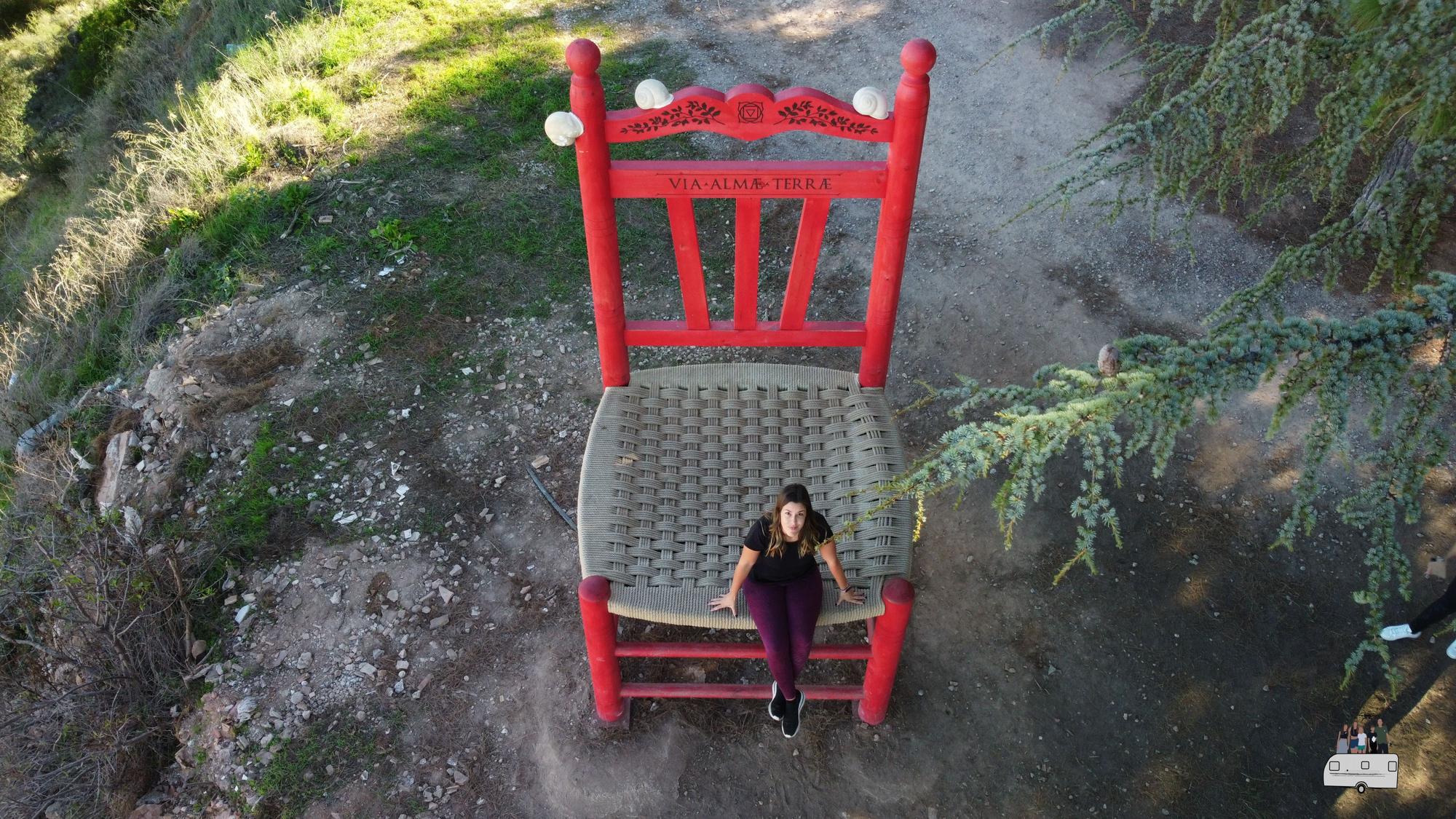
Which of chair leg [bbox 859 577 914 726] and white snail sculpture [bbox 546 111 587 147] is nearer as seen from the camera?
white snail sculpture [bbox 546 111 587 147]

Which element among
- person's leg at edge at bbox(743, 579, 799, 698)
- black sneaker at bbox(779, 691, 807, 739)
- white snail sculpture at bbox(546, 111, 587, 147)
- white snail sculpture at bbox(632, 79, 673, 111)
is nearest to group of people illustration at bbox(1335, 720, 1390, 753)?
black sneaker at bbox(779, 691, 807, 739)

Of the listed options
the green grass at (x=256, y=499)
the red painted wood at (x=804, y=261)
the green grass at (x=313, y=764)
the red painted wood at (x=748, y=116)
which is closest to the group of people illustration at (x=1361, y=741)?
the red painted wood at (x=804, y=261)

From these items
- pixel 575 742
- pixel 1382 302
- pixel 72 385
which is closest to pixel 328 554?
pixel 575 742

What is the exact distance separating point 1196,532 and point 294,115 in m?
5.81

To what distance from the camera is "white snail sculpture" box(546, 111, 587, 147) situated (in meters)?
2.32

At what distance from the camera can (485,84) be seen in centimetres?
604

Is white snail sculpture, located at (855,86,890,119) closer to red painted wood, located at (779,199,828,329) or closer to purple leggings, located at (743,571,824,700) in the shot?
red painted wood, located at (779,199,828,329)

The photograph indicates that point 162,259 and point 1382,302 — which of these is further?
point 162,259

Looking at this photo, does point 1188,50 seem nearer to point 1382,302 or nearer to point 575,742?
point 1382,302

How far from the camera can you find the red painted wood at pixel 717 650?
2859 mm

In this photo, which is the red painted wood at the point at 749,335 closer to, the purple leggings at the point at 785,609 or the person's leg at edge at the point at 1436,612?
the purple leggings at the point at 785,609

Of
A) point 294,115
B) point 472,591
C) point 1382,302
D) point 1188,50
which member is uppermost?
point 1188,50

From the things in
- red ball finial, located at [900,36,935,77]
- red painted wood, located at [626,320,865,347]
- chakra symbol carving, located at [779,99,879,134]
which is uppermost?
red ball finial, located at [900,36,935,77]

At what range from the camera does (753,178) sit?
2602mm
